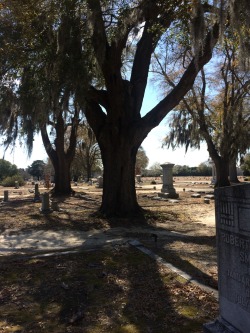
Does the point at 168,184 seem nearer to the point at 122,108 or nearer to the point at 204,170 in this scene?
the point at 122,108

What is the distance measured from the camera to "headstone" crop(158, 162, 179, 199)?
2106 centimetres

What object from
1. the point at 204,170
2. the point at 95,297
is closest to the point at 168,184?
the point at 95,297

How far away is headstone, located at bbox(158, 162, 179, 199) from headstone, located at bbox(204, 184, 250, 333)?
1760 cm

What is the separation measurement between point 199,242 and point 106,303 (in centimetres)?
431

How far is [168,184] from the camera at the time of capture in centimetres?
2184

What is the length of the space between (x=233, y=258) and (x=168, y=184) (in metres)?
18.7

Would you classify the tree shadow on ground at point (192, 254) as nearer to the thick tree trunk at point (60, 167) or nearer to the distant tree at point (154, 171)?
the thick tree trunk at point (60, 167)

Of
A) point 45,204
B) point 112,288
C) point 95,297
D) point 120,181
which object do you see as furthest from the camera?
point 45,204

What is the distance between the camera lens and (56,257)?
6.59 m

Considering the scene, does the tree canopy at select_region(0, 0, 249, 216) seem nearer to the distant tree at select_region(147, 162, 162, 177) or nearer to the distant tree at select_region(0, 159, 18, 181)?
the distant tree at select_region(0, 159, 18, 181)

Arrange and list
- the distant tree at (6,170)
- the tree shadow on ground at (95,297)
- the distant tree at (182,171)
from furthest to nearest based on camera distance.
Answer: the distant tree at (182,171) < the distant tree at (6,170) < the tree shadow on ground at (95,297)

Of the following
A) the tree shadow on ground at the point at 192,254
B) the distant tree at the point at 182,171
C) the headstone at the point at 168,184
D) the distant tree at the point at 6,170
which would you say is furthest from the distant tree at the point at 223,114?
the distant tree at the point at 182,171

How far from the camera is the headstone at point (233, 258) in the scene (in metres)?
2.97

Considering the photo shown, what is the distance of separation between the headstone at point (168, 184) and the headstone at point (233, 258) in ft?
57.7
